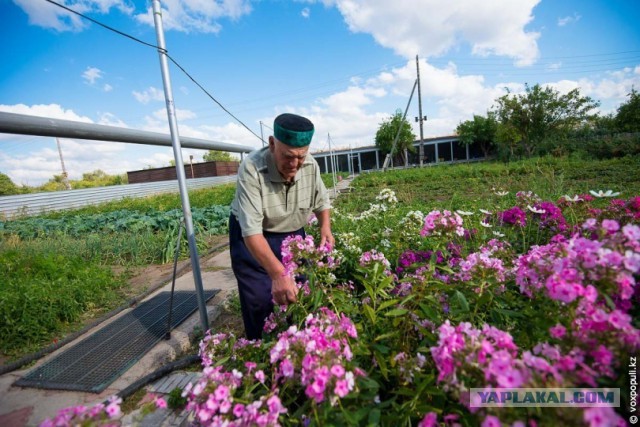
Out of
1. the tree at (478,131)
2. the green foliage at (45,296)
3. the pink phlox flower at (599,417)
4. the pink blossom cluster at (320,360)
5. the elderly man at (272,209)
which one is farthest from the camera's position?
the tree at (478,131)

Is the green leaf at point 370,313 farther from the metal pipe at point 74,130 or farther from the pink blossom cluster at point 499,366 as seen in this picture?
the metal pipe at point 74,130

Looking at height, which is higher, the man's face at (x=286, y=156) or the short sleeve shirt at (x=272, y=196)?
the man's face at (x=286, y=156)

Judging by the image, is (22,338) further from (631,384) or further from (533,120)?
(533,120)

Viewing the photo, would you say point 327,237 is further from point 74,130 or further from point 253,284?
point 74,130

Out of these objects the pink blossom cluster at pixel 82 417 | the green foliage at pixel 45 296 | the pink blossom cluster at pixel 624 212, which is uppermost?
the pink blossom cluster at pixel 624 212

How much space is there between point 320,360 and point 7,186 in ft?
133

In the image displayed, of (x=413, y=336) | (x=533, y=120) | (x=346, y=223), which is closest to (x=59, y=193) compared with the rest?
(x=346, y=223)

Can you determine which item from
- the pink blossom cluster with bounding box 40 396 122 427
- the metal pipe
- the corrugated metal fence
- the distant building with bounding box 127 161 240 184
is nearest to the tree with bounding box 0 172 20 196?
the distant building with bounding box 127 161 240 184

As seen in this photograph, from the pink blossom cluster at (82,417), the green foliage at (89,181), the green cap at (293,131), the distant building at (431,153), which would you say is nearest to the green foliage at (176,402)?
the pink blossom cluster at (82,417)

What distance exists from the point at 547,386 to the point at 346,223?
3.34 metres

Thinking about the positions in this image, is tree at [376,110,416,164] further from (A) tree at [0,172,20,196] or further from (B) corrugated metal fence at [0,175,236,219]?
(A) tree at [0,172,20,196]

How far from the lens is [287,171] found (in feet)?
6.15

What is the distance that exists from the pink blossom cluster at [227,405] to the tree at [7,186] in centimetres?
3854

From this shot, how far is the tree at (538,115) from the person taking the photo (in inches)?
900
